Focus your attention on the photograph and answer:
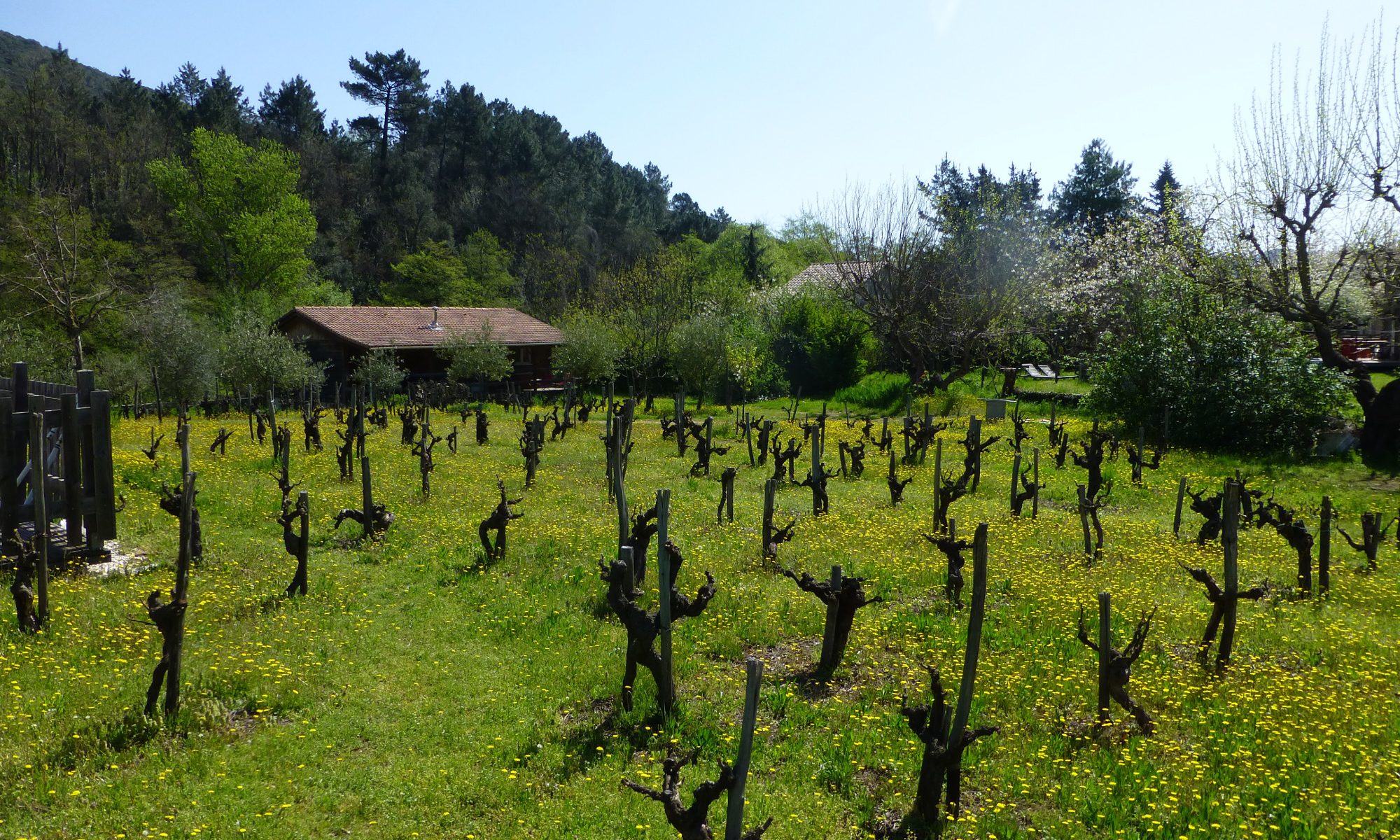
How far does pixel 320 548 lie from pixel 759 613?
23.7 ft

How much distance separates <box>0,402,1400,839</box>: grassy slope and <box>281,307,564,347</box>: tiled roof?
30063 mm

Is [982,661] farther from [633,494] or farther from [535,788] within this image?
[633,494]

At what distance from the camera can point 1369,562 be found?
514 inches

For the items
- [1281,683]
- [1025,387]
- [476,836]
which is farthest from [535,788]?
[1025,387]

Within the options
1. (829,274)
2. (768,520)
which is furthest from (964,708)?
(829,274)

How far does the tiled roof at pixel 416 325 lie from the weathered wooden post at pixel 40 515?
32204 mm

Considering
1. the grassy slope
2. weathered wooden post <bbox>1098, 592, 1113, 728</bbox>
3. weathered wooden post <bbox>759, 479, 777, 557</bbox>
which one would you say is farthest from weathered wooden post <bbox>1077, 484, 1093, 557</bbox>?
weathered wooden post <bbox>1098, 592, 1113, 728</bbox>

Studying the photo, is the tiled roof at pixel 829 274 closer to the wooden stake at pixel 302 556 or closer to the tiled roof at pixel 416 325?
the tiled roof at pixel 416 325

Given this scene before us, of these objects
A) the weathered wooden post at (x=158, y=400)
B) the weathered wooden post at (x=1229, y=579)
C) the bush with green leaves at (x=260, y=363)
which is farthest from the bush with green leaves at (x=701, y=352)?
the weathered wooden post at (x=1229, y=579)

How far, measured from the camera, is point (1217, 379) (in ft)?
86.2

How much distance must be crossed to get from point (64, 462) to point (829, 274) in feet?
155

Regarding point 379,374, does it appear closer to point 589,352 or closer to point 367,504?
point 589,352

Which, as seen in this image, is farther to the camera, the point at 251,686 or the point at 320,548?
the point at 320,548

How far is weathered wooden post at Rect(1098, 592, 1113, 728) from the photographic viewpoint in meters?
7.51
